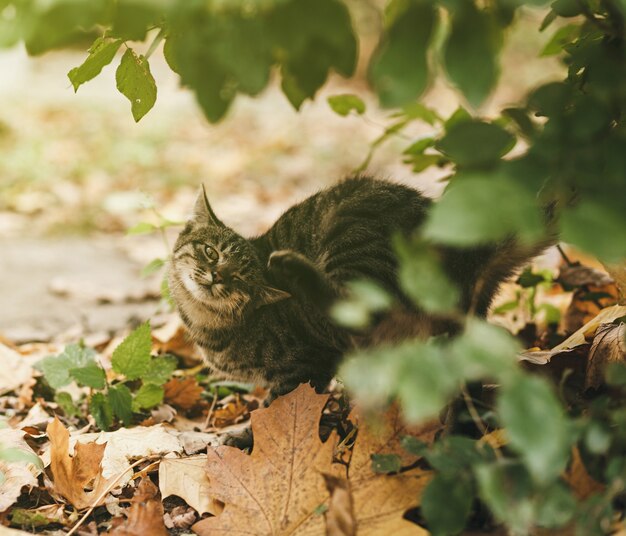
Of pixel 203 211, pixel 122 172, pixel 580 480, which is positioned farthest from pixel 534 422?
pixel 122 172

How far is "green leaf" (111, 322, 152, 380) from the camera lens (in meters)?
1.83

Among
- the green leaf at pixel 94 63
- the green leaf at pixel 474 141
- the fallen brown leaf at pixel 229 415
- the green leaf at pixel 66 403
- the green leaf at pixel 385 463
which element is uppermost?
the green leaf at pixel 94 63

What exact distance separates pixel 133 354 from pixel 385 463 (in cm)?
88

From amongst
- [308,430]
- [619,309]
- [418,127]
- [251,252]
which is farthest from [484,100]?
[418,127]

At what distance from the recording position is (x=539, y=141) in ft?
3.13

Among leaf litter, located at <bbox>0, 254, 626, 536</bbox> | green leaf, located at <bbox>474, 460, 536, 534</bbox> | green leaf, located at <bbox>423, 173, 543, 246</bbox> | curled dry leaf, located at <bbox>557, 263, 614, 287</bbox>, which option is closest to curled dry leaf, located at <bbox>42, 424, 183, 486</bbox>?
leaf litter, located at <bbox>0, 254, 626, 536</bbox>

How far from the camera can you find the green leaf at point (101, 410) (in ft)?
5.96

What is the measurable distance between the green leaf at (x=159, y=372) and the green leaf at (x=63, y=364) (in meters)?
0.19

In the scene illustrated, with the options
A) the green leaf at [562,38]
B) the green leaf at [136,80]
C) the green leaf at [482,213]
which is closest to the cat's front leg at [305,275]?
the green leaf at [136,80]

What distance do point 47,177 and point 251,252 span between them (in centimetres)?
321

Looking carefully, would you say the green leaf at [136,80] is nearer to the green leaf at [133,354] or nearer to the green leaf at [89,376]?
the green leaf at [133,354]

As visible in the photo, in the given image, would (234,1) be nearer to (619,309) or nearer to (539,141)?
(539,141)

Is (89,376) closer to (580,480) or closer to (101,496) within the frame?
(101,496)

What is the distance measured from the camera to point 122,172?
517cm
